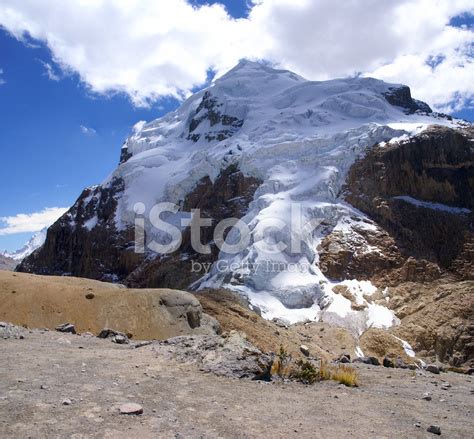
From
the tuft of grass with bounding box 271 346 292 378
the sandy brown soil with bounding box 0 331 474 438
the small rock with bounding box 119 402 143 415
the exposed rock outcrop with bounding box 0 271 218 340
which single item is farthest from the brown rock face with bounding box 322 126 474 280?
the small rock with bounding box 119 402 143 415

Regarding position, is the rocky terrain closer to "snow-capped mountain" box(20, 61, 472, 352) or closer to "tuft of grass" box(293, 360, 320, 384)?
"tuft of grass" box(293, 360, 320, 384)

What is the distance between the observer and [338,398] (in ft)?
29.7

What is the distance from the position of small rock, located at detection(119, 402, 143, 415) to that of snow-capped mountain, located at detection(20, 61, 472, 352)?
135 feet

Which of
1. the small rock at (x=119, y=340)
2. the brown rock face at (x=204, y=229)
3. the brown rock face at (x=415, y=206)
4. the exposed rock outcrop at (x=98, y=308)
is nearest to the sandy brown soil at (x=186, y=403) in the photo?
the small rock at (x=119, y=340)

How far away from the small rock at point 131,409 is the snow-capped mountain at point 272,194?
41226 millimetres

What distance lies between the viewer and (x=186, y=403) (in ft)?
25.7

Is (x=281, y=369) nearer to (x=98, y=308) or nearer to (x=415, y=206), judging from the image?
(x=98, y=308)

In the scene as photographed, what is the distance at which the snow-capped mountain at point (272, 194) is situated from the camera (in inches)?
2094

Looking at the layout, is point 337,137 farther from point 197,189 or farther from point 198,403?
point 198,403

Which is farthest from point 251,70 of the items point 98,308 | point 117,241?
point 98,308

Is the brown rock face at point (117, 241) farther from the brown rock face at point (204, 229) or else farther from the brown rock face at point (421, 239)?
the brown rock face at point (421, 239)

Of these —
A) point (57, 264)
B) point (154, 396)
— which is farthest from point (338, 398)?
point (57, 264)

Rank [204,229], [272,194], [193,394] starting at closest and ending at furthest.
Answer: [193,394], [272,194], [204,229]

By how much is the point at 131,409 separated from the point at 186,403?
103 centimetres
